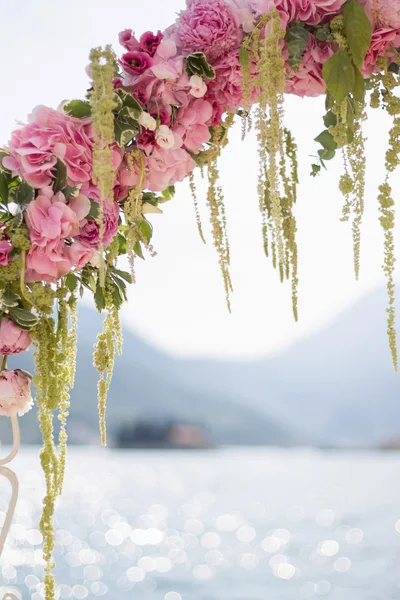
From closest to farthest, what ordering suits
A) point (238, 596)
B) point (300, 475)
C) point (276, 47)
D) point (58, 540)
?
point (276, 47)
point (238, 596)
point (58, 540)
point (300, 475)

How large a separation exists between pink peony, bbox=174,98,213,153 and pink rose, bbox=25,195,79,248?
0.30m

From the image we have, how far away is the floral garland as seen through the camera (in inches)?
50.1

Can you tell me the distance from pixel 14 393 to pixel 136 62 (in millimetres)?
745

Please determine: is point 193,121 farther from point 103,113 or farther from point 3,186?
point 3,186

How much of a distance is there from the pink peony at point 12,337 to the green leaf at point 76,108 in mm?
448

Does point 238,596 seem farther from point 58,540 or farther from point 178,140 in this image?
point 178,140

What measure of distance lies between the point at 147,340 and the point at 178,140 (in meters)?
53.9

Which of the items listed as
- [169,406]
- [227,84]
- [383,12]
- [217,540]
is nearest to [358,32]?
[383,12]

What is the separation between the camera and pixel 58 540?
46.7 feet

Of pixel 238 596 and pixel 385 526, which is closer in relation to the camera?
pixel 238 596

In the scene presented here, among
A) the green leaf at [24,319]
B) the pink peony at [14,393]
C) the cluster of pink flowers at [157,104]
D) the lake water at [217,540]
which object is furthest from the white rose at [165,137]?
the lake water at [217,540]

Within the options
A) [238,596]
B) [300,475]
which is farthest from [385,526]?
[300,475]

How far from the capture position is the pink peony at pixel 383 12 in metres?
1.26

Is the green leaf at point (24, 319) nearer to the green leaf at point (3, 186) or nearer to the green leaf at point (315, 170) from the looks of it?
the green leaf at point (3, 186)
